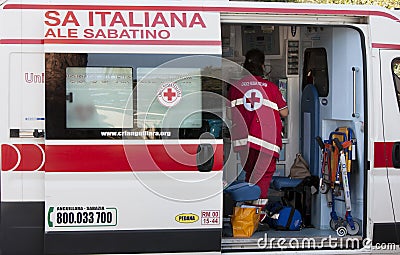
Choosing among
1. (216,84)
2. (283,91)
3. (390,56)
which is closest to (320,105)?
(283,91)

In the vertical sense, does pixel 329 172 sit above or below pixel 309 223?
above

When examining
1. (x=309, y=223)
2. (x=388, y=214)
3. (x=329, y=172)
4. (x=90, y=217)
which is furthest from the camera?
(x=309, y=223)

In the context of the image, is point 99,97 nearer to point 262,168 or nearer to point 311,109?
point 262,168

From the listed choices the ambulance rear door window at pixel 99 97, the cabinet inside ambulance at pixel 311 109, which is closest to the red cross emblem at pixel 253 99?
the cabinet inside ambulance at pixel 311 109

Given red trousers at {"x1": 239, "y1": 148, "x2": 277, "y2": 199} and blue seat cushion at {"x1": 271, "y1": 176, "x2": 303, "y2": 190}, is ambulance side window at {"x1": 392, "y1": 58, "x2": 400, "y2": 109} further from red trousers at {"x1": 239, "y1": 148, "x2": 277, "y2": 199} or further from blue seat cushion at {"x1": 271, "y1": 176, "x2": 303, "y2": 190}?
blue seat cushion at {"x1": 271, "y1": 176, "x2": 303, "y2": 190}

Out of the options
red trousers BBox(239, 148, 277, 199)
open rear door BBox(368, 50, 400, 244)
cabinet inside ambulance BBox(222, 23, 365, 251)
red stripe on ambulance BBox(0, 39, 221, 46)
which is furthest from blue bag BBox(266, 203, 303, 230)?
red stripe on ambulance BBox(0, 39, 221, 46)

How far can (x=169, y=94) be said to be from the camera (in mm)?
5551

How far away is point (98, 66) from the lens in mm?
5441

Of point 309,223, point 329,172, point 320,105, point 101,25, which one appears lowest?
point 309,223

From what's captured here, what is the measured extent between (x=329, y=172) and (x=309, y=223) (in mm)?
757

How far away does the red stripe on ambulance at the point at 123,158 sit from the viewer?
534cm

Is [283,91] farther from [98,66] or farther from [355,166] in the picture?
[98,66]

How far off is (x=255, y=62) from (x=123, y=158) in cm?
218

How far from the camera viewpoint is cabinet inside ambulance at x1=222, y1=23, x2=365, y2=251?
612cm
